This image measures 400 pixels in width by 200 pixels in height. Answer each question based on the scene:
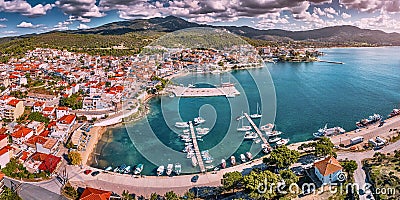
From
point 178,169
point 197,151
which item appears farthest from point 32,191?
point 197,151

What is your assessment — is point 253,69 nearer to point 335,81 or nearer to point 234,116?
point 335,81

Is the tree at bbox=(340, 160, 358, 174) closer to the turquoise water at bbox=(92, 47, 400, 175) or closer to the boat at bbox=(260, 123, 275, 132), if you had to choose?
the turquoise water at bbox=(92, 47, 400, 175)

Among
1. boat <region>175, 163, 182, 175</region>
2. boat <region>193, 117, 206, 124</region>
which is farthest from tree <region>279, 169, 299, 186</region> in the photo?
boat <region>193, 117, 206, 124</region>

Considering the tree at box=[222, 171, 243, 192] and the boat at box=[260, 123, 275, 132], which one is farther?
the boat at box=[260, 123, 275, 132]

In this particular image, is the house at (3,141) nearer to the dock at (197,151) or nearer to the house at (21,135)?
the house at (21,135)

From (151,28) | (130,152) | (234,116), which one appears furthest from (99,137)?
(151,28)
